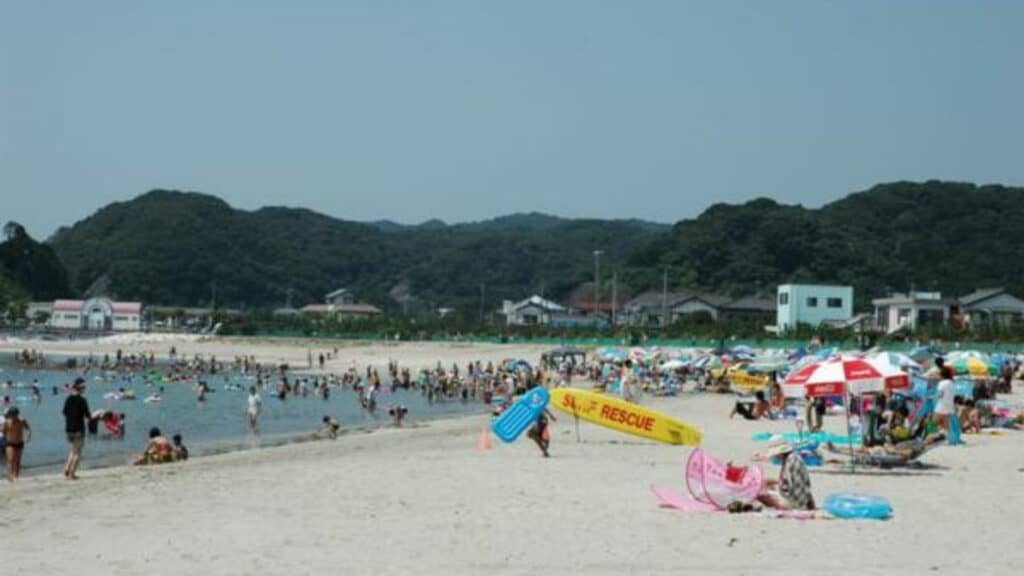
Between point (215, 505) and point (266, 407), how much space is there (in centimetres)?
2838

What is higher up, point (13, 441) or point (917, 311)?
point (917, 311)

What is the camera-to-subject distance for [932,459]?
1675 centimetres

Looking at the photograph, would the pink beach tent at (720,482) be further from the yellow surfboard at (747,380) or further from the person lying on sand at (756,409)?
the yellow surfboard at (747,380)

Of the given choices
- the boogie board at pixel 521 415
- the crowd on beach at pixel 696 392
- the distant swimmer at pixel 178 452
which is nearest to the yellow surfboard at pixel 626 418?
the crowd on beach at pixel 696 392

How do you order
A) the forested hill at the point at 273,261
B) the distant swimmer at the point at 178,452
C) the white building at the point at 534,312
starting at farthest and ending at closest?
the forested hill at the point at 273,261, the white building at the point at 534,312, the distant swimmer at the point at 178,452

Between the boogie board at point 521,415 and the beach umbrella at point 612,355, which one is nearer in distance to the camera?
the boogie board at point 521,415

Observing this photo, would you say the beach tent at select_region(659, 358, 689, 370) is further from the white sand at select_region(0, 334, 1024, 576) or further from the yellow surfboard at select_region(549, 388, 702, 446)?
the white sand at select_region(0, 334, 1024, 576)

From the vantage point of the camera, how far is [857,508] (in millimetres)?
11266

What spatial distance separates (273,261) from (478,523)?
543 feet

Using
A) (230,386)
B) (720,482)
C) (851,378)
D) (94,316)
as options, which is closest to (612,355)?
(230,386)

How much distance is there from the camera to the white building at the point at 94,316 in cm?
11725

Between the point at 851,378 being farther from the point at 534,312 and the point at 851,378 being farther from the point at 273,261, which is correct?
the point at 273,261

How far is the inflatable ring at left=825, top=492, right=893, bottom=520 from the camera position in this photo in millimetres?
11242

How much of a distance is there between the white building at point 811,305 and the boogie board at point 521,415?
5993cm
